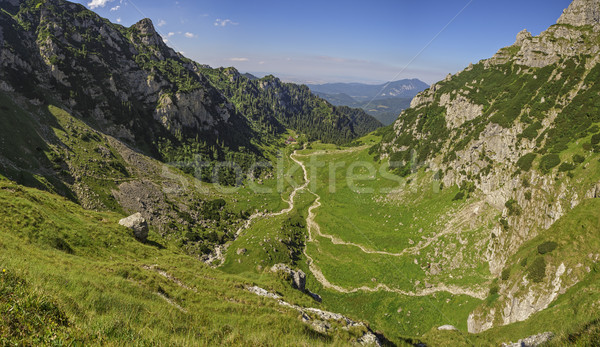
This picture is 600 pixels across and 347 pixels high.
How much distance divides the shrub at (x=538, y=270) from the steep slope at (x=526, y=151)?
137 millimetres

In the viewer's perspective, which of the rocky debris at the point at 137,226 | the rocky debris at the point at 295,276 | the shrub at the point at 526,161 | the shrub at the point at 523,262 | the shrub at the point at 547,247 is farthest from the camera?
the shrub at the point at 526,161

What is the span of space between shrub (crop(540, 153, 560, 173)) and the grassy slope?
2258 inches

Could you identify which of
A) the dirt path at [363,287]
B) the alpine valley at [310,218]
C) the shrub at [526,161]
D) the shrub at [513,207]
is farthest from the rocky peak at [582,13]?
the dirt path at [363,287]

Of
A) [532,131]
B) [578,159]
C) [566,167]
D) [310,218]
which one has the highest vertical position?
[532,131]

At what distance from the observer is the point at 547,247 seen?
39.7m

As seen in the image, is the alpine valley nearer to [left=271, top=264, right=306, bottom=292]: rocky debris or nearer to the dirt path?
[left=271, top=264, right=306, bottom=292]: rocky debris

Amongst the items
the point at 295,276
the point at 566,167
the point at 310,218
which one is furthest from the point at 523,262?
the point at 310,218

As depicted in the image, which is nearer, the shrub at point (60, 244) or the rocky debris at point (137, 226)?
the shrub at point (60, 244)

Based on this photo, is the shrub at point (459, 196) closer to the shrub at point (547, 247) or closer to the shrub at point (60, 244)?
the shrub at point (547, 247)

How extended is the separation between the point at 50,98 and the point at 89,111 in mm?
13394

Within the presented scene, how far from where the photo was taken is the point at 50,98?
10756 cm

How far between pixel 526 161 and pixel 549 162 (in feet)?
20.6

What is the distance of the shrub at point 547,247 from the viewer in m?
39.3

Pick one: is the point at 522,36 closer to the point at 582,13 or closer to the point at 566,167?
the point at 582,13
